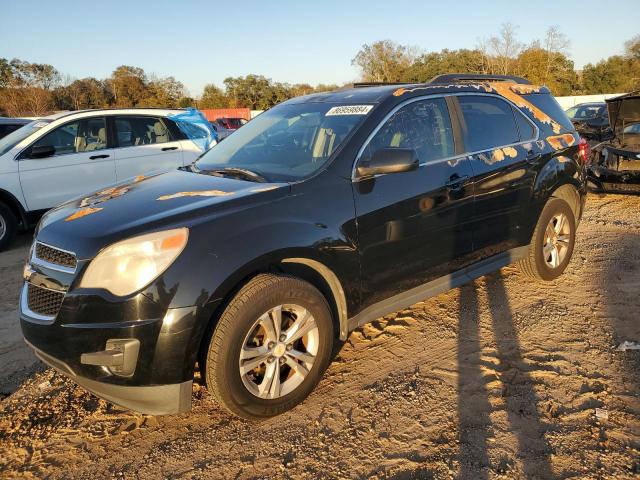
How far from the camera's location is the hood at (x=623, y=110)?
7.97m

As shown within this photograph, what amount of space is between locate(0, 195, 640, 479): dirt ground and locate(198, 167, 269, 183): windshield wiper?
1.35 metres

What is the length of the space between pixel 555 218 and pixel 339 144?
2.53 meters

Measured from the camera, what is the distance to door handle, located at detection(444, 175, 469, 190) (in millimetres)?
3482

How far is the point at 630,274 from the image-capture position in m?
4.68

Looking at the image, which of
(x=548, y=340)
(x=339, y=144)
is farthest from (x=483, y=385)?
(x=339, y=144)

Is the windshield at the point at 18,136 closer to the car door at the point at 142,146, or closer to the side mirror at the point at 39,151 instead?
the side mirror at the point at 39,151

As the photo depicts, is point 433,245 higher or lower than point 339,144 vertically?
lower

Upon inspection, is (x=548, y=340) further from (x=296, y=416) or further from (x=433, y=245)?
(x=296, y=416)

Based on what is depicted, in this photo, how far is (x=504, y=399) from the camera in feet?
9.23

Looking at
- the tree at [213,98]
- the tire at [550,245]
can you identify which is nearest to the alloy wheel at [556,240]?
the tire at [550,245]

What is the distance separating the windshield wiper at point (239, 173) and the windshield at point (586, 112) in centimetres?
1652

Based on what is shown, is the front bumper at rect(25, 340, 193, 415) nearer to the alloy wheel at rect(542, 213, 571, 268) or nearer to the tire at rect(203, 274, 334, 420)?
the tire at rect(203, 274, 334, 420)

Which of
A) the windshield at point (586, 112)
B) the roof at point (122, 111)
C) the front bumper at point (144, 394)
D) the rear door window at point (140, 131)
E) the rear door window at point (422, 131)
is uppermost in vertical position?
the windshield at point (586, 112)

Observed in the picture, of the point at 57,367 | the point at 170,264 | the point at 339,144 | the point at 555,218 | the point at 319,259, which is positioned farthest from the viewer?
the point at 555,218
